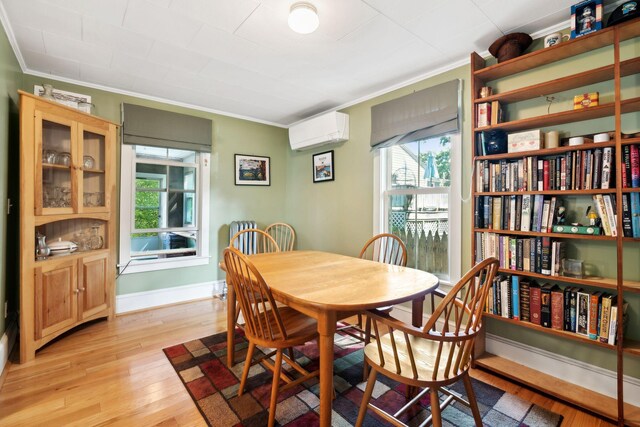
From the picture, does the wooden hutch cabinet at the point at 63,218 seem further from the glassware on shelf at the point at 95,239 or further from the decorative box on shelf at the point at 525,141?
the decorative box on shelf at the point at 525,141

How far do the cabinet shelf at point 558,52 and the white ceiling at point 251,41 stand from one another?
0.22 meters

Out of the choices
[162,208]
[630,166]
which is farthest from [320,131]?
[630,166]

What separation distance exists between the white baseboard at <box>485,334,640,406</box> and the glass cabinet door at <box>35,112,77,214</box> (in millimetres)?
3607

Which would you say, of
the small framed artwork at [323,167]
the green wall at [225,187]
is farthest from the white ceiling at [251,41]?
the small framed artwork at [323,167]

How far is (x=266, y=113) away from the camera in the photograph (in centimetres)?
385

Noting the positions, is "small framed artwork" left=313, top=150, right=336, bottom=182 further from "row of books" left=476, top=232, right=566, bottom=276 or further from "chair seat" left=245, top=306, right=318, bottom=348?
"chair seat" left=245, top=306, right=318, bottom=348

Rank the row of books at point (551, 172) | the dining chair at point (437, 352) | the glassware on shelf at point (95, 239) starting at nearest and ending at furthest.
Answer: the dining chair at point (437, 352) < the row of books at point (551, 172) < the glassware on shelf at point (95, 239)

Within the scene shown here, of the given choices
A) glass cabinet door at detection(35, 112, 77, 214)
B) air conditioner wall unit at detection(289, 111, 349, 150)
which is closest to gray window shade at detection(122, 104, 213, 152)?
glass cabinet door at detection(35, 112, 77, 214)

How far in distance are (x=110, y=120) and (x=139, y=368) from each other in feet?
7.86

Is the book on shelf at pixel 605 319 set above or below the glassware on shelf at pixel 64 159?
below

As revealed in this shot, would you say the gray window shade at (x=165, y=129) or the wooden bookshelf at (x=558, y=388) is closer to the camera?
the wooden bookshelf at (x=558, y=388)

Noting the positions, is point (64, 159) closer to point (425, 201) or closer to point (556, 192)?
point (425, 201)

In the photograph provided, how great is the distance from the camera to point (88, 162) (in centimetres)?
274

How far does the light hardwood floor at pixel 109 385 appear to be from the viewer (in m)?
1.63
